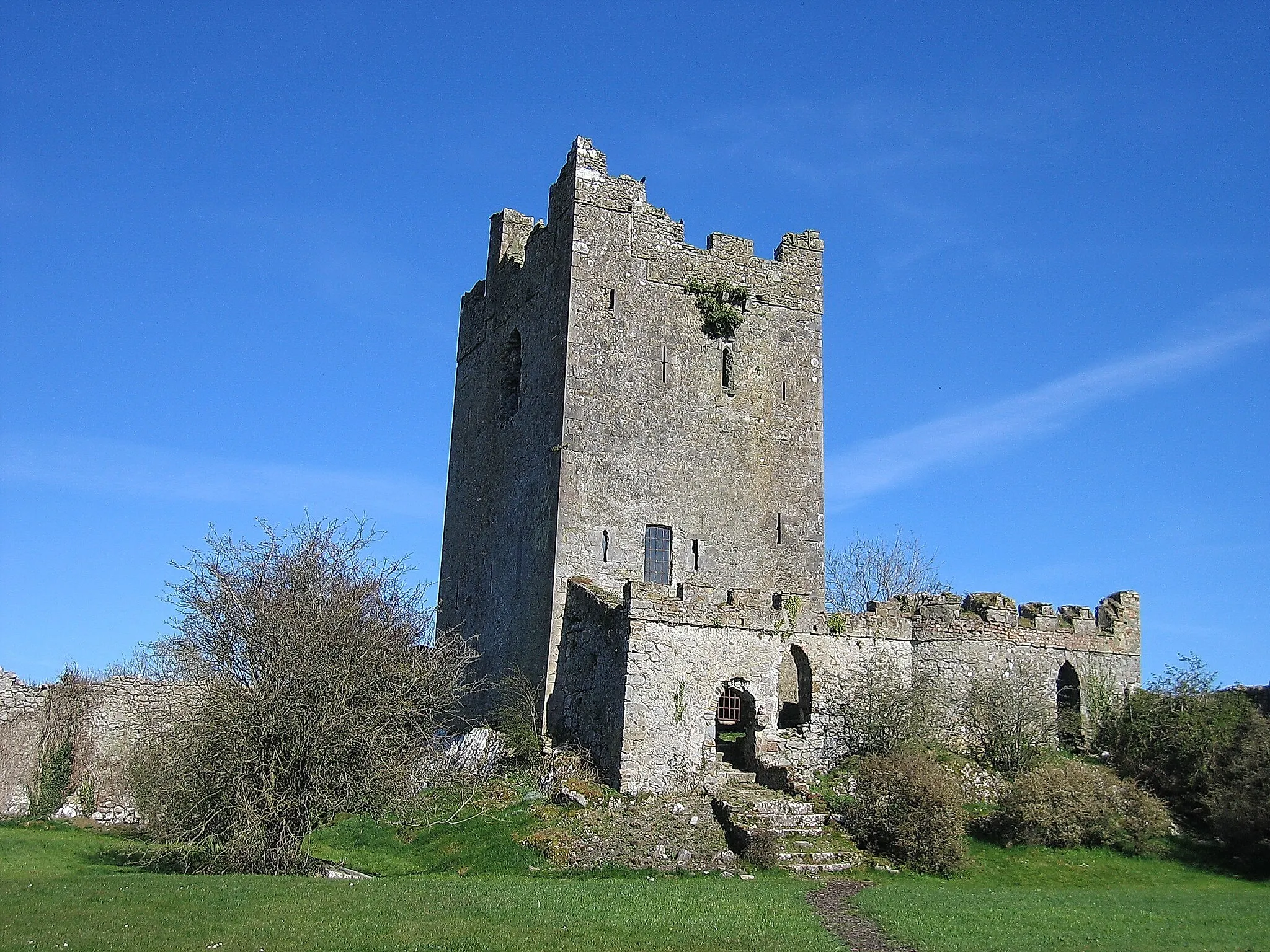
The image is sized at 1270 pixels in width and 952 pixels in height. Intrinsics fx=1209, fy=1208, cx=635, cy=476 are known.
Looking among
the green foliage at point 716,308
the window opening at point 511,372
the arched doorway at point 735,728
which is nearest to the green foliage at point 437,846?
the arched doorway at point 735,728

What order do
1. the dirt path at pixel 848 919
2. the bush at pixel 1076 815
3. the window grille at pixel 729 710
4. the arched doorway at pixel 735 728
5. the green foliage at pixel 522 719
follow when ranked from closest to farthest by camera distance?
the dirt path at pixel 848 919, the bush at pixel 1076 815, the arched doorway at pixel 735 728, the green foliage at pixel 522 719, the window grille at pixel 729 710

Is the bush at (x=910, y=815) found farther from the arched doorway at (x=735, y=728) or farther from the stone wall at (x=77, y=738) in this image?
the stone wall at (x=77, y=738)

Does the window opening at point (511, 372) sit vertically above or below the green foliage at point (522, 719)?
above

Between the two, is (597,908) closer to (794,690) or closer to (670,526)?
(794,690)

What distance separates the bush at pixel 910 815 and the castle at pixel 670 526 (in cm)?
219

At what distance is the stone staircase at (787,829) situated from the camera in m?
21.0

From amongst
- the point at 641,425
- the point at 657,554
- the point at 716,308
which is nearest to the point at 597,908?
the point at 657,554

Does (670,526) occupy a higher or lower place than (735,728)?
higher

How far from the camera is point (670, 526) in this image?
98.6 ft

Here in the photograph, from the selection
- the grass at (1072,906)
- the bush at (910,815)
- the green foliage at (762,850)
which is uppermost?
the bush at (910,815)

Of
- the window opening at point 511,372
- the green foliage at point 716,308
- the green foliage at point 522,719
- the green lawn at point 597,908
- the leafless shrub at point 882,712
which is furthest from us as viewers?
the window opening at point 511,372

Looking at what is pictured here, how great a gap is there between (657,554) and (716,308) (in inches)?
267

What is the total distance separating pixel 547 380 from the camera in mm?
31031

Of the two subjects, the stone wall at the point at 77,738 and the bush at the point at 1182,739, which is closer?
the bush at the point at 1182,739
